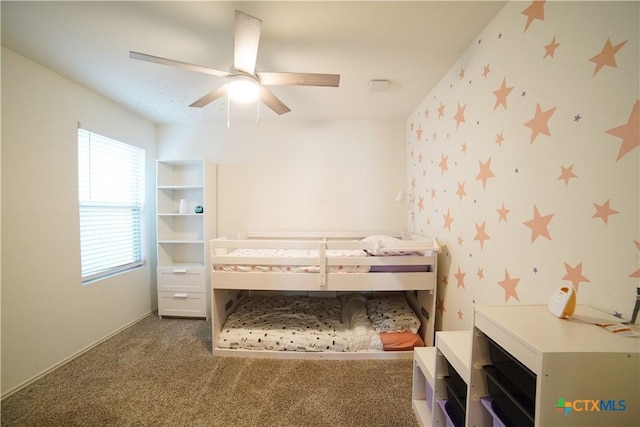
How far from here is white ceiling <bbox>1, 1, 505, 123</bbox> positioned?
49.2 inches

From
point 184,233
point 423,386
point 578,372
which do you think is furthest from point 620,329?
point 184,233

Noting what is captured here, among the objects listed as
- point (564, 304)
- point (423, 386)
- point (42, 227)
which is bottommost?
point (423, 386)

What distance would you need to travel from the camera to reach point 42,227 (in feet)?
5.76

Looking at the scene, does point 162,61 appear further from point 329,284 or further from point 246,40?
point 329,284

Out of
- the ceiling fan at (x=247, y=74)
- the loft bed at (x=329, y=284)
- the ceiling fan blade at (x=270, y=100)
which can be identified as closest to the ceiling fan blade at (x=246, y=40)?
the ceiling fan at (x=247, y=74)

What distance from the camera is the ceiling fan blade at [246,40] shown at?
1084mm

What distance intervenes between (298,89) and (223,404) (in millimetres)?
2520

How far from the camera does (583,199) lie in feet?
2.90

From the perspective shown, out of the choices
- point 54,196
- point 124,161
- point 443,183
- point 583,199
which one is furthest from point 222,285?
point 583,199

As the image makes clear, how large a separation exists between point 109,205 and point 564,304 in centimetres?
342

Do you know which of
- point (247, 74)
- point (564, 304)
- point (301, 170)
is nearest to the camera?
point (564, 304)

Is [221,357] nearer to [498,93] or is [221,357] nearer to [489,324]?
[489,324]

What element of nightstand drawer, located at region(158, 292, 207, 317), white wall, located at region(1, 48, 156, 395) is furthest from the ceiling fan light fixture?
nightstand drawer, located at region(158, 292, 207, 317)

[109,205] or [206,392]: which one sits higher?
[109,205]
